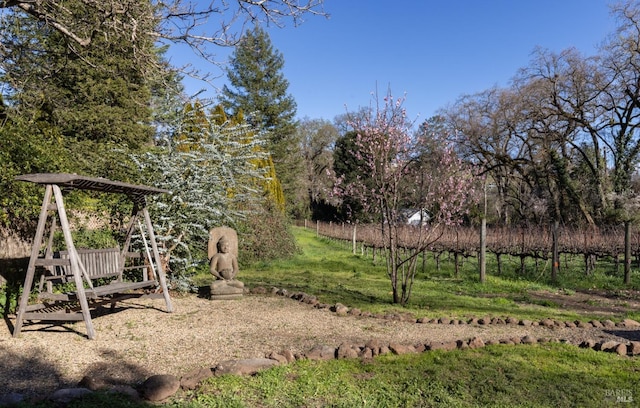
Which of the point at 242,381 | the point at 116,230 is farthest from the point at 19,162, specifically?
the point at 242,381

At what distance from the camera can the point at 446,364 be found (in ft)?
14.0

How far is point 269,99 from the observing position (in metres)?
37.3

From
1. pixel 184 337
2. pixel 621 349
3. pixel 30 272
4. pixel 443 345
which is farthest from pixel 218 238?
pixel 621 349

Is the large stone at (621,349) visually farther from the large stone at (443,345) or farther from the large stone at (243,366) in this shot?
the large stone at (243,366)

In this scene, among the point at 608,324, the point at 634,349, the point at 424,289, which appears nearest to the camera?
the point at 634,349

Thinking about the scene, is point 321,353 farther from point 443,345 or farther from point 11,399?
point 11,399

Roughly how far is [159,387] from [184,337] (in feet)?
6.11

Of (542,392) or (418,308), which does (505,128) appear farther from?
(542,392)

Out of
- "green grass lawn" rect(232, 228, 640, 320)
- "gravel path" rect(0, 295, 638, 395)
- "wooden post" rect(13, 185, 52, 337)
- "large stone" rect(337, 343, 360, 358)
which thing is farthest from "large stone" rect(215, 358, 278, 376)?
"green grass lawn" rect(232, 228, 640, 320)

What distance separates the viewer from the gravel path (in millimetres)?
4117

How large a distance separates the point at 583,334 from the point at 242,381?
4.56 metres

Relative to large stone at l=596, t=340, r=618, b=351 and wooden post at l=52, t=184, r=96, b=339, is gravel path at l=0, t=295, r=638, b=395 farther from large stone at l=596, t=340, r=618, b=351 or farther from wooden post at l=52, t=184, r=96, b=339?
large stone at l=596, t=340, r=618, b=351

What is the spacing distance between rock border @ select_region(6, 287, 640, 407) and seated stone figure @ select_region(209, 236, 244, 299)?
1912 mm

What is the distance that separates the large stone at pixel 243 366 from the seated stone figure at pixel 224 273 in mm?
3770
